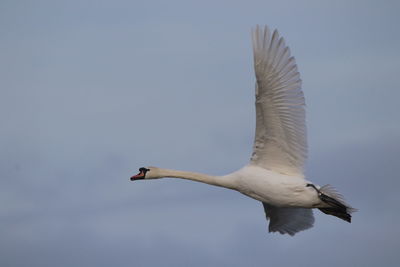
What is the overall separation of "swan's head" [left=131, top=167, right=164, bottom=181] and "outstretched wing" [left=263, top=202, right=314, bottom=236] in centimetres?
218

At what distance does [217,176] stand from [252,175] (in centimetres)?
82

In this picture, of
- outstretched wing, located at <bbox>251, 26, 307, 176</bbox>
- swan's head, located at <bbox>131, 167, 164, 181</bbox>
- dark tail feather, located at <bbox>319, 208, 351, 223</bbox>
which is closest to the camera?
outstretched wing, located at <bbox>251, 26, 307, 176</bbox>

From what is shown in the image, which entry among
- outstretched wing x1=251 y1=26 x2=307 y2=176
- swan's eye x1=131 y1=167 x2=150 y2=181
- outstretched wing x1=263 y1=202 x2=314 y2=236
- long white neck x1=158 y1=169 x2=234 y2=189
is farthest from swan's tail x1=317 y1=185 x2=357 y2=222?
swan's eye x1=131 y1=167 x2=150 y2=181

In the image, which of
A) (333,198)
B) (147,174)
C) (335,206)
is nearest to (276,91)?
(333,198)

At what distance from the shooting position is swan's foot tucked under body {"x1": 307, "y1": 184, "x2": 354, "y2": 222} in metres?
14.2

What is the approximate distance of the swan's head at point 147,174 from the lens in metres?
16.2

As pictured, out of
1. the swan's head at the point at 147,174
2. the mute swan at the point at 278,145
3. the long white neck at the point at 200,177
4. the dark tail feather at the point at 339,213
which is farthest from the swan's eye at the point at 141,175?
the dark tail feather at the point at 339,213

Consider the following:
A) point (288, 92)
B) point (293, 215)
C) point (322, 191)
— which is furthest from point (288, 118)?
point (293, 215)

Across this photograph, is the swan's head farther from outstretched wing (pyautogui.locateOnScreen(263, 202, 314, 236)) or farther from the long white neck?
outstretched wing (pyautogui.locateOnScreen(263, 202, 314, 236))

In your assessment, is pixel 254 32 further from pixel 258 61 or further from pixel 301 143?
pixel 301 143

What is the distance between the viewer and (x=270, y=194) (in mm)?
14570

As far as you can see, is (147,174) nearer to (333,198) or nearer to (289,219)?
(289,219)

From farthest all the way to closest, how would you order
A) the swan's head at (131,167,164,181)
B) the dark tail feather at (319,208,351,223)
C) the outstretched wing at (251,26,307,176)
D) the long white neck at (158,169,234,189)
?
the swan's head at (131,167,164,181)
the long white neck at (158,169,234,189)
the dark tail feather at (319,208,351,223)
the outstretched wing at (251,26,307,176)

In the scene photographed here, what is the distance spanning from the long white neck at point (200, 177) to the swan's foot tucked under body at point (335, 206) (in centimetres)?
152
